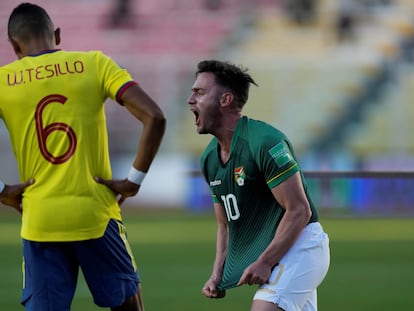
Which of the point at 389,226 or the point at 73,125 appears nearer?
the point at 73,125

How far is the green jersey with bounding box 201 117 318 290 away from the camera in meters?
4.61

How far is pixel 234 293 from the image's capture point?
9188mm

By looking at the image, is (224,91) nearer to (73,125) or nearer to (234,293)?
(73,125)

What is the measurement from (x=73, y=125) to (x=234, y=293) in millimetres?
4826

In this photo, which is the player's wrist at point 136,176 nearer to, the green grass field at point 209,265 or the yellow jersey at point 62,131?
the yellow jersey at point 62,131

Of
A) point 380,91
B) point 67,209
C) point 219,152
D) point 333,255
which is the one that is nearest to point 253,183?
point 219,152

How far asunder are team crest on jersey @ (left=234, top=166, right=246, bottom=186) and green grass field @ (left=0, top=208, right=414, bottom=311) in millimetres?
3751

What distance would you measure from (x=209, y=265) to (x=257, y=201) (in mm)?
6804

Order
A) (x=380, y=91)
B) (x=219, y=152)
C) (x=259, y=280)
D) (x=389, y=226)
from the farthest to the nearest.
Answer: (x=380, y=91) < (x=389, y=226) < (x=219, y=152) < (x=259, y=280)

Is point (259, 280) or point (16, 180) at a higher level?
point (259, 280)

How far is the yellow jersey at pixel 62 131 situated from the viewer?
4.64 metres

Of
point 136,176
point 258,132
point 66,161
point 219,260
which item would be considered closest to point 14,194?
point 66,161

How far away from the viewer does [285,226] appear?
4.61 meters

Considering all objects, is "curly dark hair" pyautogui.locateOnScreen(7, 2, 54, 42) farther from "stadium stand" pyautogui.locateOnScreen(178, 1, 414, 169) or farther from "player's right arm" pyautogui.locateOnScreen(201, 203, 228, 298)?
"stadium stand" pyautogui.locateOnScreen(178, 1, 414, 169)
